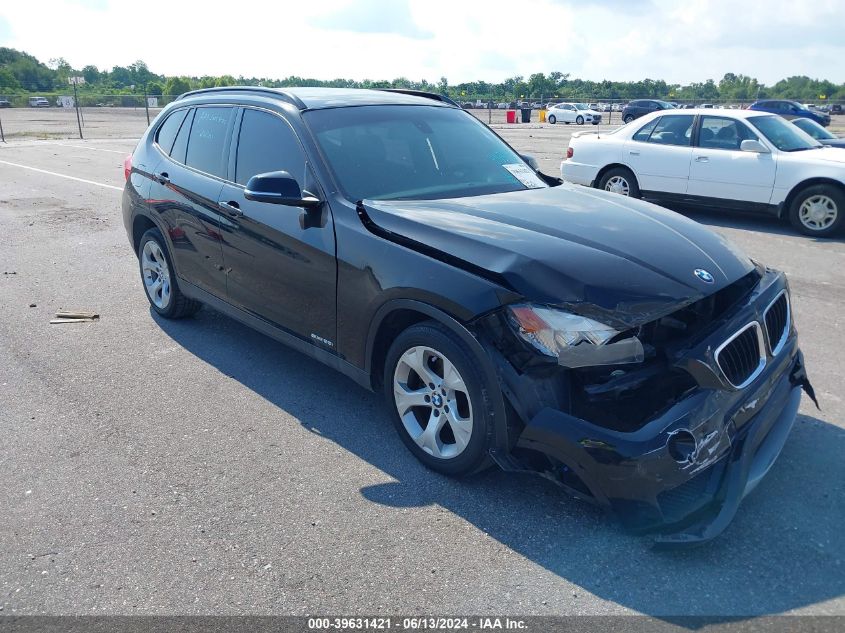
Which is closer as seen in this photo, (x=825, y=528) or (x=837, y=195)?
(x=825, y=528)

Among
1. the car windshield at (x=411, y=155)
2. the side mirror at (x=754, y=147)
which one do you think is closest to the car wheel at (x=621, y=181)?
the side mirror at (x=754, y=147)

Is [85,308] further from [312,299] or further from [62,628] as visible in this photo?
[62,628]

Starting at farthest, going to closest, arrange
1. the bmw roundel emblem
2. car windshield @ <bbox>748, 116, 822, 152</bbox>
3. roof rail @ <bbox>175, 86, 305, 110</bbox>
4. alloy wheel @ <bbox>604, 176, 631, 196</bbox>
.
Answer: alloy wheel @ <bbox>604, 176, 631, 196</bbox> < car windshield @ <bbox>748, 116, 822, 152</bbox> < roof rail @ <bbox>175, 86, 305, 110</bbox> < the bmw roundel emblem

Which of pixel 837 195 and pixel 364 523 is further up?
pixel 837 195

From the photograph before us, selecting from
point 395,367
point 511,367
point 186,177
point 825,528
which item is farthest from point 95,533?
point 825,528

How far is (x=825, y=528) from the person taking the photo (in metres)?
3.15

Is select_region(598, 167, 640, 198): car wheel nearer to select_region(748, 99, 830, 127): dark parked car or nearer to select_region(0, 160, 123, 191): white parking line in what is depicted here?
select_region(0, 160, 123, 191): white parking line

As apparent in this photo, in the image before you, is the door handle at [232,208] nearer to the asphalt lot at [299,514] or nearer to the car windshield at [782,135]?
the asphalt lot at [299,514]

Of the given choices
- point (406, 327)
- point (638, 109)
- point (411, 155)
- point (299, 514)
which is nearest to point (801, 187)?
point (411, 155)

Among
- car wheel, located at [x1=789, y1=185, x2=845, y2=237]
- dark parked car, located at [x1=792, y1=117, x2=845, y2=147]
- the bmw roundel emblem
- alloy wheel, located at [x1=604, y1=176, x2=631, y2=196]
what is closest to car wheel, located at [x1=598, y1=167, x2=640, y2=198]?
alloy wheel, located at [x1=604, y1=176, x2=631, y2=196]

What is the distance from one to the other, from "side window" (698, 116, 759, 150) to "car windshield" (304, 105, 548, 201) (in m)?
6.25

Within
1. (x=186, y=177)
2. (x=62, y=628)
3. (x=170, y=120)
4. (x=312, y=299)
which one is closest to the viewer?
(x=62, y=628)

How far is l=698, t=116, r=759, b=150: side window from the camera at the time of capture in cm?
994

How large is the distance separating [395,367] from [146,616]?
5.23 feet
